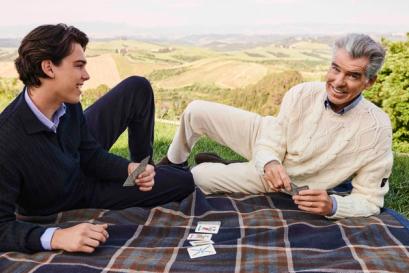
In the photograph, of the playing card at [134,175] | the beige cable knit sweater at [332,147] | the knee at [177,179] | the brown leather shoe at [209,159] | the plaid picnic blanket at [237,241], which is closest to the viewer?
the plaid picnic blanket at [237,241]

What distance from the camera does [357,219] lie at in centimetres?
301

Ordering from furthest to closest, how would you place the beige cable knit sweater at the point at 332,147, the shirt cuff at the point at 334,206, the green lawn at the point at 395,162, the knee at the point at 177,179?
the green lawn at the point at 395,162 → the knee at the point at 177,179 → the beige cable knit sweater at the point at 332,147 → the shirt cuff at the point at 334,206

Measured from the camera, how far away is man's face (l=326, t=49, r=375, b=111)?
2.99 meters

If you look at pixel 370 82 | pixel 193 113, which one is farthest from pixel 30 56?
pixel 370 82

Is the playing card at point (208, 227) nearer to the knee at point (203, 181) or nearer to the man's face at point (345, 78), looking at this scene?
the knee at point (203, 181)

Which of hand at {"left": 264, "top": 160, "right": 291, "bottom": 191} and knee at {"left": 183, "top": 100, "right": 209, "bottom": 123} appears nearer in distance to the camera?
hand at {"left": 264, "top": 160, "right": 291, "bottom": 191}

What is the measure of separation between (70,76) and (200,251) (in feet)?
3.64

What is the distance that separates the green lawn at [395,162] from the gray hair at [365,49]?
3.94 feet

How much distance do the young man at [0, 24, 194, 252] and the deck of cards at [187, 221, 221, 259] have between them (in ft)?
1.34

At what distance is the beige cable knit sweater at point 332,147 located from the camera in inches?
122

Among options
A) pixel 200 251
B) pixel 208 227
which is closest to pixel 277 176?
pixel 208 227

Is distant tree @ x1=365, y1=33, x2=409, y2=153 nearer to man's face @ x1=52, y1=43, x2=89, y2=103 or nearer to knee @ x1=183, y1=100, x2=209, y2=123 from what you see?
knee @ x1=183, y1=100, x2=209, y2=123

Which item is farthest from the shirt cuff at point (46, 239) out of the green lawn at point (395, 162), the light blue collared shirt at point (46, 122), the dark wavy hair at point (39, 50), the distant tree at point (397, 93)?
Answer: the distant tree at point (397, 93)

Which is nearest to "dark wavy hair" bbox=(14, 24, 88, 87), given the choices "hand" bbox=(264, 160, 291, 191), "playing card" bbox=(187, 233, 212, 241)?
"playing card" bbox=(187, 233, 212, 241)
